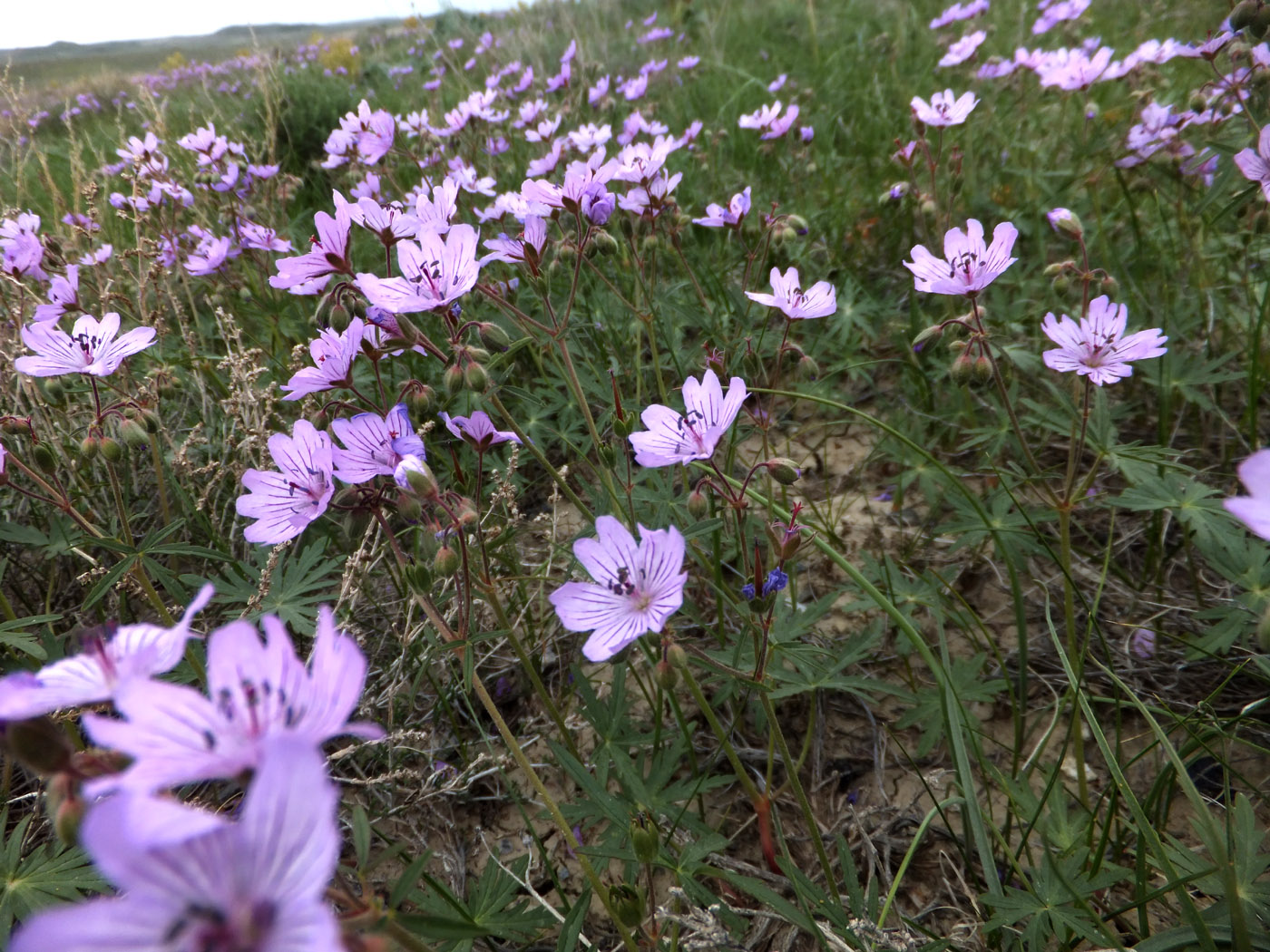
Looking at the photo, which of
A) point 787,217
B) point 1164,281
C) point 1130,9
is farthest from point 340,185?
point 1130,9

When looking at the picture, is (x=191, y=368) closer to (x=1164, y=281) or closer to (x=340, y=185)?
(x=340, y=185)

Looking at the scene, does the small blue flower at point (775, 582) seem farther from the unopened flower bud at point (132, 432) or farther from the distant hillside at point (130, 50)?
the distant hillside at point (130, 50)

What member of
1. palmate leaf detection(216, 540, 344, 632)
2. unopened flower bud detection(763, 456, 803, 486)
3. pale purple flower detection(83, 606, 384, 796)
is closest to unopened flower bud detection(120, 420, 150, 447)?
palmate leaf detection(216, 540, 344, 632)

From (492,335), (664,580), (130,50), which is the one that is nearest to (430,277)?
(492,335)

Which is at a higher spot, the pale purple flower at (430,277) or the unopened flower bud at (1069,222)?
the pale purple flower at (430,277)

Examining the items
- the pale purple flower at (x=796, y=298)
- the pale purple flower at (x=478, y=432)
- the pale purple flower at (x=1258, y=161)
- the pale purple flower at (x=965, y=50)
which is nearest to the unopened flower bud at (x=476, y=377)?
the pale purple flower at (x=478, y=432)

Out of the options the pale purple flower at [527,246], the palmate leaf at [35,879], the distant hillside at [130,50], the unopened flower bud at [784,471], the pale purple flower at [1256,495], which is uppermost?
the distant hillside at [130,50]
